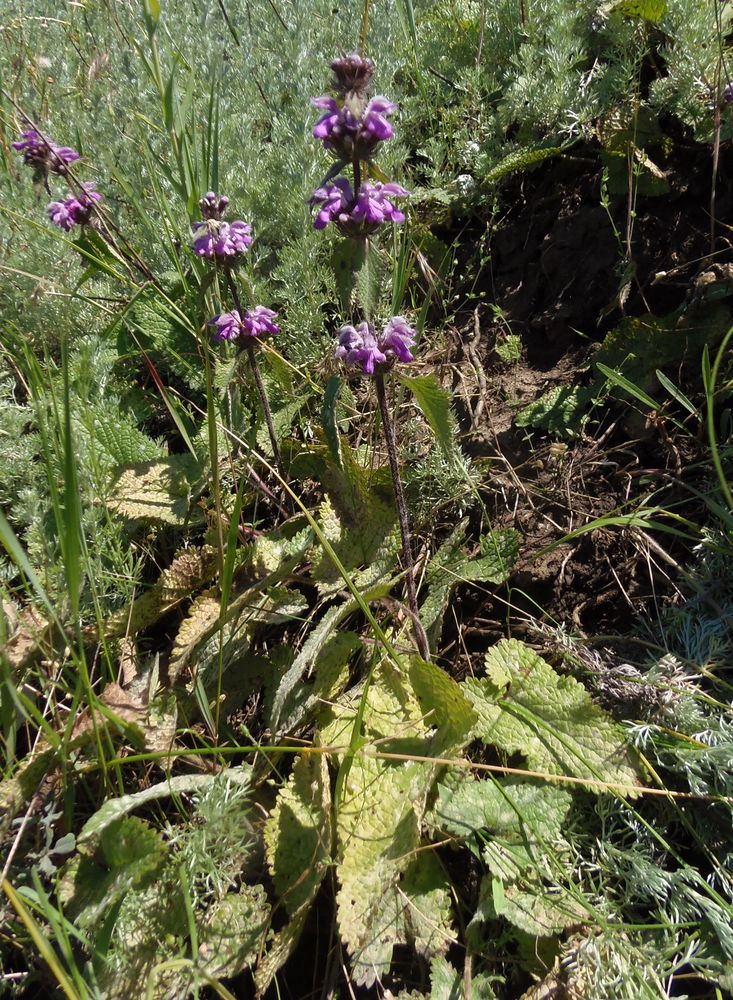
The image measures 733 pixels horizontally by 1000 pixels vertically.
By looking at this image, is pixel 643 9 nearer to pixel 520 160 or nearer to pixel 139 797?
pixel 520 160

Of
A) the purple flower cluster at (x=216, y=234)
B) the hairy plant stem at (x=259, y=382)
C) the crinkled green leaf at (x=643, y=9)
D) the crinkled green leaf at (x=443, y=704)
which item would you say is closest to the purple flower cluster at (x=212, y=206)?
the purple flower cluster at (x=216, y=234)

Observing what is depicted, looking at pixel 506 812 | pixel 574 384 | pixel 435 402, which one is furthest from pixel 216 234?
pixel 506 812

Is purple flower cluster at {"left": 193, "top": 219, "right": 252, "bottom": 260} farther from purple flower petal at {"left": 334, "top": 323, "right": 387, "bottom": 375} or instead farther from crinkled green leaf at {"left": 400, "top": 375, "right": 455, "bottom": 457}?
crinkled green leaf at {"left": 400, "top": 375, "right": 455, "bottom": 457}

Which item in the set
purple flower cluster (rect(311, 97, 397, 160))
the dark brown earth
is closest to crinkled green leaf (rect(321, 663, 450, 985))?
the dark brown earth

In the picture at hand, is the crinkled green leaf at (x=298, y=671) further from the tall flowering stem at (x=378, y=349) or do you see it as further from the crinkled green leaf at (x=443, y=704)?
the tall flowering stem at (x=378, y=349)

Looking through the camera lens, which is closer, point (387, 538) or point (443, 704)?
point (443, 704)

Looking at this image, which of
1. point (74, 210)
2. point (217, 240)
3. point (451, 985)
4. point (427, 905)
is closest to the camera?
point (451, 985)

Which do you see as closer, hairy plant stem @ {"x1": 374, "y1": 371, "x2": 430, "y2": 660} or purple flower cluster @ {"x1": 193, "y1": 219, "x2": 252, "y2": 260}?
hairy plant stem @ {"x1": 374, "y1": 371, "x2": 430, "y2": 660}
